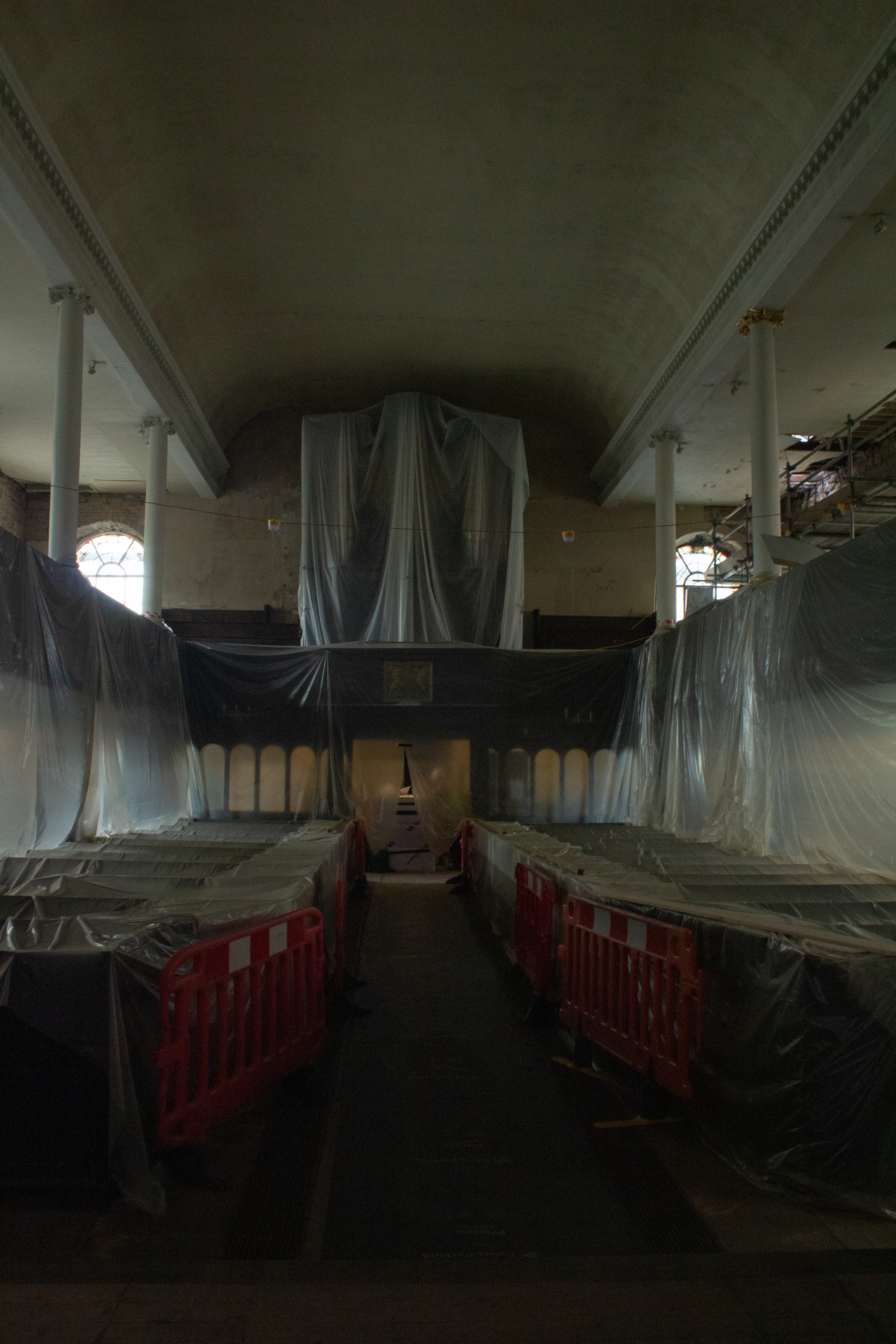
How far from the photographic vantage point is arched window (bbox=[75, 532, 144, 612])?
17.3 meters

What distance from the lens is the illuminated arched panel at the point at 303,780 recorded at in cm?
1208

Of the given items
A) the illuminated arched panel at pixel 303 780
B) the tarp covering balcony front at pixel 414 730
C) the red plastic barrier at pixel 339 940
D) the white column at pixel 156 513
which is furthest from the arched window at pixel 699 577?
the red plastic barrier at pixel 339 940

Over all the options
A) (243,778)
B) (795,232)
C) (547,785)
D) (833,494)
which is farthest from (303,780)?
(795,232)

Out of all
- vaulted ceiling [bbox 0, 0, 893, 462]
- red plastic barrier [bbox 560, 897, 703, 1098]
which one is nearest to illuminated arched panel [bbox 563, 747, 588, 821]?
vaulted ceiling [bbox 0, 0, 893, 462]

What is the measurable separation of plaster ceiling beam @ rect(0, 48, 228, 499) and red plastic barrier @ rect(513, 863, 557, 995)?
7.53m

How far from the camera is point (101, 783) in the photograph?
331 inches

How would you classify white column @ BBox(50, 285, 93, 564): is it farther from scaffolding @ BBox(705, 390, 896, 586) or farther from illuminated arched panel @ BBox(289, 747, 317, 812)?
scaffolding @ BBox(705, 390, 896, 586)

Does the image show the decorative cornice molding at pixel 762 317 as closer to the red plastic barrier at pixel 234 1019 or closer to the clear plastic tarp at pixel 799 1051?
the clear plastic tarp at pixel 799 1051

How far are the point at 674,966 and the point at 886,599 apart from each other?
3.51 metres

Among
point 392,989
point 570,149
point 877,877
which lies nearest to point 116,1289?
point 392,989

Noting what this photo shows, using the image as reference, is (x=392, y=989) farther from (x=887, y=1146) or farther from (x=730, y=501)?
(x=730, y=501)

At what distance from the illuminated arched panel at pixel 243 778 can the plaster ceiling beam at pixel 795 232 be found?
8286 millimetres

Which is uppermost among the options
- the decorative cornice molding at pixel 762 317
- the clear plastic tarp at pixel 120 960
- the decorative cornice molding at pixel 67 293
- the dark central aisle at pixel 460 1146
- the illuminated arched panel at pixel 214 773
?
the decorative cornice molding at pixel 67 293

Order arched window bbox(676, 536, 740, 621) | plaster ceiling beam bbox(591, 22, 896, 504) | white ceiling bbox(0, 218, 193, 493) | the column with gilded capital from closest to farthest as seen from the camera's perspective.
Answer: plaster ceiling beam bbox(591, 22, 896, 504) < the column with gilded capital < white ceiling bbox(0, 218, 193, 493) < arched window bbox(676, 536, 740, 621)
